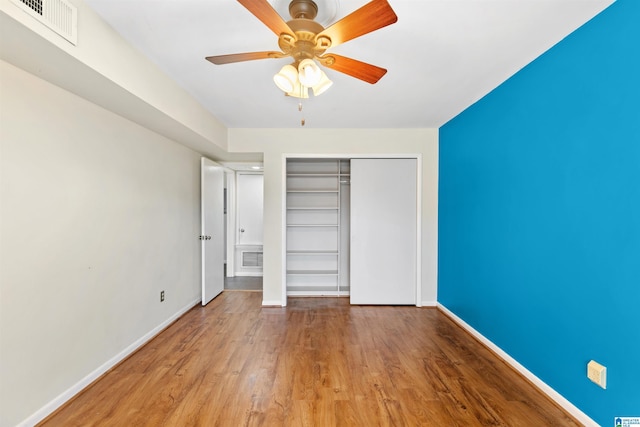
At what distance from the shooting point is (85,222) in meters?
2.09

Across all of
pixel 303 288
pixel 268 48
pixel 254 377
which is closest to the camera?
pixel 268 48

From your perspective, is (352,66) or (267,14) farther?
(352,66)

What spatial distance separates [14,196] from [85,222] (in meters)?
0.52

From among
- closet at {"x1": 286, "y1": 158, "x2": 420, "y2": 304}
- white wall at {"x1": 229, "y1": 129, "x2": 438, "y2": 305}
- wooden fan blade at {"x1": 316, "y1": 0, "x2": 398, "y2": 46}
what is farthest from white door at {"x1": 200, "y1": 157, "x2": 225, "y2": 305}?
wooden fan blade at {"x1": 316, "y1": 0, "x2": 398, "y2": 46}

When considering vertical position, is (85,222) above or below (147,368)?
above

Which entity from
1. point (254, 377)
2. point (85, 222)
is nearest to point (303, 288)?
point (254, 377)

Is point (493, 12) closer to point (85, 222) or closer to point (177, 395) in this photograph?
point (85, 222)

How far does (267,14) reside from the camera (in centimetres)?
129

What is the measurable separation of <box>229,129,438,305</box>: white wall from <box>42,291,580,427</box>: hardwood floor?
3.64 ft

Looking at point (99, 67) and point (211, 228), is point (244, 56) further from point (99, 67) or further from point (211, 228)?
point (211, 228)

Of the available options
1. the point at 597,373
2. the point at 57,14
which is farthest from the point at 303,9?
the point at 597,373

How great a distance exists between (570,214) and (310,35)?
6.58ft

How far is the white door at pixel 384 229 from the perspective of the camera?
3.94 m

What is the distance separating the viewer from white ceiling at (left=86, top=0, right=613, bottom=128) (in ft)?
5.22
